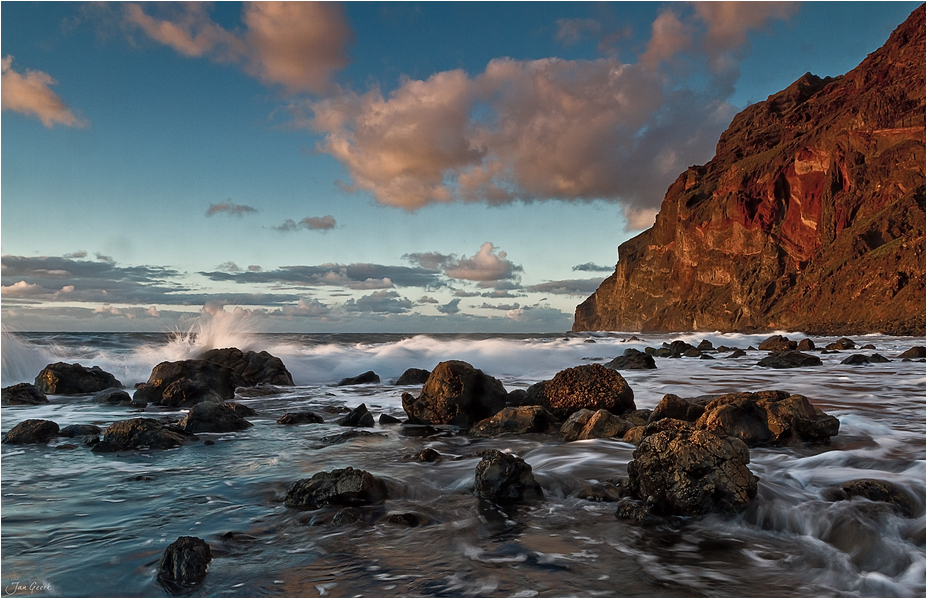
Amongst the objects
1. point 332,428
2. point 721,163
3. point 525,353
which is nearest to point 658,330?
point 721,163

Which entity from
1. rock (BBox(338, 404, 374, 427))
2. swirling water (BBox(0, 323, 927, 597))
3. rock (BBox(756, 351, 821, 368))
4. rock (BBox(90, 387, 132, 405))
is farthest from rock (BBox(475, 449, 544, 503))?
rock (BBox(756, 351, 821, 368))

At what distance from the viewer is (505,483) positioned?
491cm

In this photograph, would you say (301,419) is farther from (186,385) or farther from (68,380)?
(68,380)

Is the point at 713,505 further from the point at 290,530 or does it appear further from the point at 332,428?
the point at 332,428

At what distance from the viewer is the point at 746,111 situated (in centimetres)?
9912

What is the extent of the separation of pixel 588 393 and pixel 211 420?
6116mm

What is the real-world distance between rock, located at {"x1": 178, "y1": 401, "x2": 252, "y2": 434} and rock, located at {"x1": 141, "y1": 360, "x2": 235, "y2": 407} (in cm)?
276

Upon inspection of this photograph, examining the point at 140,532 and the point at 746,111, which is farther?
the point at 746,111

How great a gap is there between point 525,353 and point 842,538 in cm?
1911

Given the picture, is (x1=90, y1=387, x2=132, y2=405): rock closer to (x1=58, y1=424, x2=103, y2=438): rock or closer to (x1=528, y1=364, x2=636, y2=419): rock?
(x1=58, y1=424, x2=103, y2=438): rock

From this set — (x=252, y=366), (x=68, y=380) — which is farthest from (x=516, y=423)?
(x=68, y=380)

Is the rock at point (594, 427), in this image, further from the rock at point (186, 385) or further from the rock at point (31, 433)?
the rock at point (186, 385)

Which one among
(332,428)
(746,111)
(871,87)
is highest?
(746,111)

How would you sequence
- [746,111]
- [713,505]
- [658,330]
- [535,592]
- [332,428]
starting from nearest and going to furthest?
1. [535,592]
2. [713,505]
3. [332,428]
4. [658,330]
5. [746,111]
